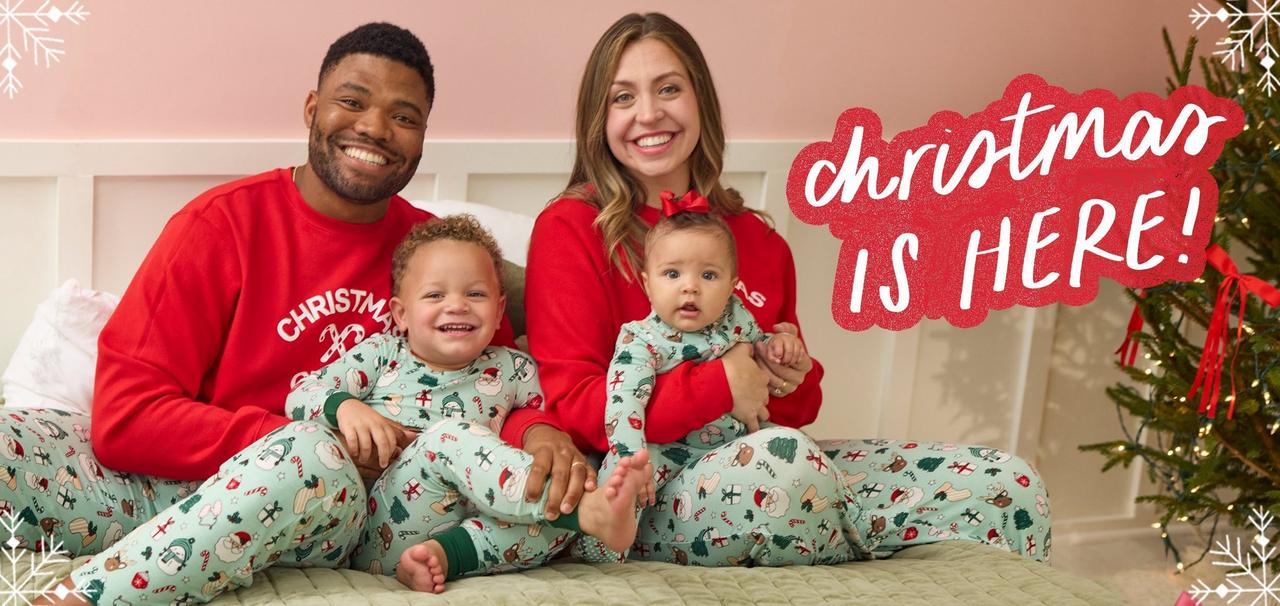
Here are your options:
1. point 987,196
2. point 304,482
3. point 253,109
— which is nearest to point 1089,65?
point 987,196

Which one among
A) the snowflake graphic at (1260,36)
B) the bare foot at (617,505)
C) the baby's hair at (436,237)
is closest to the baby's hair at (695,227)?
the baby's hair at (436,237)

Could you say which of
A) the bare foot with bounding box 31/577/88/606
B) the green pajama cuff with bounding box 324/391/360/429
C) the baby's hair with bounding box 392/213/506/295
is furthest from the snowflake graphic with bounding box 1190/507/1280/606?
the bare foot with bounding box 31/577/88/606

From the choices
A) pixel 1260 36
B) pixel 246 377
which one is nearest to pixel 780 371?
pixel 246 377

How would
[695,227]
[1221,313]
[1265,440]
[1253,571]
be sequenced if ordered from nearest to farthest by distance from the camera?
[695,227] → [1221,313] → [1265,440] → [1253,571]

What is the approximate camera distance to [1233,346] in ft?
7.32

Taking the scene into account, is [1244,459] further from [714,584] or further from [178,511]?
[178,511]

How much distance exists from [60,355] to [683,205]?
37.4 inches

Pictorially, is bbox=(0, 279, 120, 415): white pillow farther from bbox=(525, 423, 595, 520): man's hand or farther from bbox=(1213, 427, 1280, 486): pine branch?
bbox=(1213, 427, 1280, 486): pine branch

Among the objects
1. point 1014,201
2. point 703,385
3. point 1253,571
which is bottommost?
point 1253,571

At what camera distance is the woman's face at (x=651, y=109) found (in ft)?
6.19

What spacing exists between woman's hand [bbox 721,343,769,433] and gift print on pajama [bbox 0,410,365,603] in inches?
20.6

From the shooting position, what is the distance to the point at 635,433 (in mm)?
1689

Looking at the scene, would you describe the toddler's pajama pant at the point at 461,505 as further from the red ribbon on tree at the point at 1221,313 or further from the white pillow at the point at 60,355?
the red ribbon on tree at the point at 1221,313

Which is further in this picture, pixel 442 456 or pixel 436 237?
pixel 436 237
